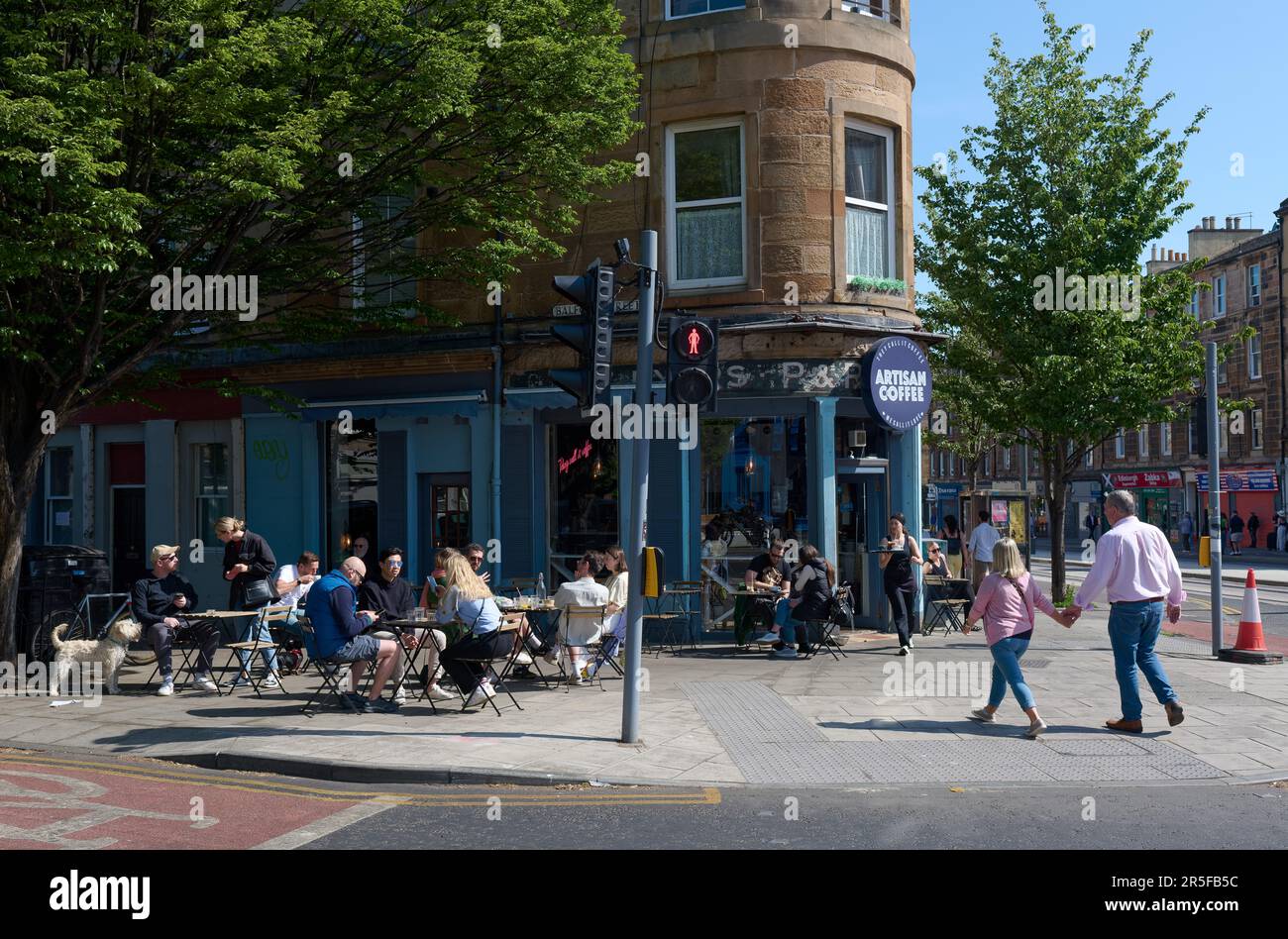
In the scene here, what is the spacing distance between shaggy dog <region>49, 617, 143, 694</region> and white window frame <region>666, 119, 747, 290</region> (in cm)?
837

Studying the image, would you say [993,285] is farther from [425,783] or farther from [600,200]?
[425,783]

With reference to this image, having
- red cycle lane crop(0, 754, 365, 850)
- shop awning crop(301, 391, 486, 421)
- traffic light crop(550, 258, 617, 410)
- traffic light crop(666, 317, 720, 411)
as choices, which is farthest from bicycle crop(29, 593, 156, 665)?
traffic light crop(666, 317, 720, 411)

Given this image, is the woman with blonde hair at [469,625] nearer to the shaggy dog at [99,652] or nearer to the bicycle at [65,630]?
the shaggy dog at [99,652]

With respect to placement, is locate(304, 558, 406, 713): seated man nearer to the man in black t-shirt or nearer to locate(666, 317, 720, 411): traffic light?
locate(666, 317, 720, 411): traffic light

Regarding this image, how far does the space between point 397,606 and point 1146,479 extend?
180ft

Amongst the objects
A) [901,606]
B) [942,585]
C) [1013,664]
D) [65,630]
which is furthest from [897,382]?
[65,630]

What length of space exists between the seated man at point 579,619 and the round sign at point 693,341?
3888 millimetres

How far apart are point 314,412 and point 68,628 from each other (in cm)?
585

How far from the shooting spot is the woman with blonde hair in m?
10.8

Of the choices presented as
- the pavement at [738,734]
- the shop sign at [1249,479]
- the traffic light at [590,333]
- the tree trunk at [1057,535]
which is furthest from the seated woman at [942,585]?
the shop sign at [1249,479]

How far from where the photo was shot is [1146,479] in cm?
5994

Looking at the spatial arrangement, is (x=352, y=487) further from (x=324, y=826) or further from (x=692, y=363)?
(x=324, y=826)

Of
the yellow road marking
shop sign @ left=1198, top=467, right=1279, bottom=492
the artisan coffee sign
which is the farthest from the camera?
shop sign @ left=1198, top=467, right=1279, bottom=492

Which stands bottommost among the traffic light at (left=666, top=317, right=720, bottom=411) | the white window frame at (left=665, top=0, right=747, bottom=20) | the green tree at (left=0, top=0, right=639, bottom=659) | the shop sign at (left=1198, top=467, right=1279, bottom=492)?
the shop sign at (left=1198, top=467, right=1279, bottom=492)
